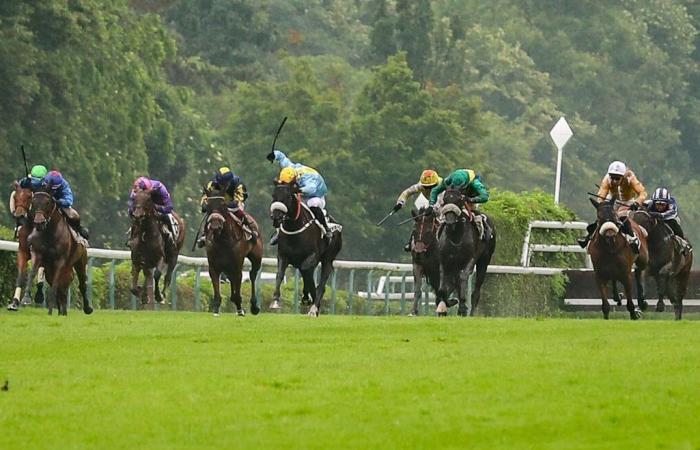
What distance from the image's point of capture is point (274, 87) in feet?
203

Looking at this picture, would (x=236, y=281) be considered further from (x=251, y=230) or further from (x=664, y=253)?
(x=664, y=253)

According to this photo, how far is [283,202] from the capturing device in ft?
80.0

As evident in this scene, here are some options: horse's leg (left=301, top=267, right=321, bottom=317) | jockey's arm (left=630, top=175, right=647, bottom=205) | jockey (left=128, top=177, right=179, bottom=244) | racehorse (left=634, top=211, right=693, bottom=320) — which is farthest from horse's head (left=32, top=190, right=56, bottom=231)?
racehorse (left=634, top=211, right=693, bottom=320)

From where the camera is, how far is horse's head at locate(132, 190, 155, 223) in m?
26.3

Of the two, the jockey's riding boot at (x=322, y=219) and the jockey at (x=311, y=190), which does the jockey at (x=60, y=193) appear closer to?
the jockey at (x=311, y=190)

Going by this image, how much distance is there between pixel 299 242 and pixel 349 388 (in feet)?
37.1

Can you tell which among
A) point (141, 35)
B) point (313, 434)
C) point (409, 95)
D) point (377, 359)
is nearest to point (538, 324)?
point (377, 359)

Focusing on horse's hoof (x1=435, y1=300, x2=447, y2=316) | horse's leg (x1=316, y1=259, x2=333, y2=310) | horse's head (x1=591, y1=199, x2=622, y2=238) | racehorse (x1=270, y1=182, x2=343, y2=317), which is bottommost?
horse's hoof (x1=435, y1=300, x2=447, y2=316)

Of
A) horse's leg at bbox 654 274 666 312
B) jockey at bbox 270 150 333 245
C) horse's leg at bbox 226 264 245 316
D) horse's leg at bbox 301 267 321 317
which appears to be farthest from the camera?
horse's leg at bbox 654 274 666 312

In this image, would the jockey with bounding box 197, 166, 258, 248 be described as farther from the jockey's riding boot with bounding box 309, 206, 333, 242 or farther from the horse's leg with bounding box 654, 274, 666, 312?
the horse's leg with bounding box 654, 274, 666, 312

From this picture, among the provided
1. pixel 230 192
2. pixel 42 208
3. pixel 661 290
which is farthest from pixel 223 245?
pixel 661 290

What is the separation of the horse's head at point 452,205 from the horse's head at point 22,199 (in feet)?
15.2

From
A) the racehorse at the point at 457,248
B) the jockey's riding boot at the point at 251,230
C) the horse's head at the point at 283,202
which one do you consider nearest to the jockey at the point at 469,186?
the racehorse at the point at 457,248

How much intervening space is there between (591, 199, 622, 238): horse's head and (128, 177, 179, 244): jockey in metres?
5.15
